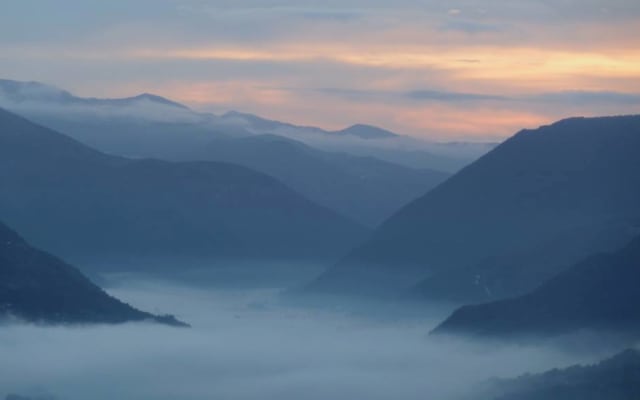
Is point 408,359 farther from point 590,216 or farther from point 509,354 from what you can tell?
point 590,216

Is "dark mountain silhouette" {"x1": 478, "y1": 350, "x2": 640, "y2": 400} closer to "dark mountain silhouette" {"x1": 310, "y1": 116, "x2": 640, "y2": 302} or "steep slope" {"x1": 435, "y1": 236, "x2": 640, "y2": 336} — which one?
"steep slope" {"x1": 435, "y1": 236, "x2": 640, "y2": 336}

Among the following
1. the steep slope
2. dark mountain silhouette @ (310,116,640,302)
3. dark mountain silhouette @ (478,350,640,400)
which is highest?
dark mountain silhouette @ (310,116,640,302)

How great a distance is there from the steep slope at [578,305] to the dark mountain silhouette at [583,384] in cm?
2027

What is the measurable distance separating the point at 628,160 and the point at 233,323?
51041 mm

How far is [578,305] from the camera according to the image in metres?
122

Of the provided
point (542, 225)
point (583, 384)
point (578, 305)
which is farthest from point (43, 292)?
point (542, 225)

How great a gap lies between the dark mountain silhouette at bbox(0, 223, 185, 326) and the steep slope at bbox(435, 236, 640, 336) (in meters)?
29.7

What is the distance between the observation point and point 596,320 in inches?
4673

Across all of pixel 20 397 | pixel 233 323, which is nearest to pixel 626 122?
pixel 233 323

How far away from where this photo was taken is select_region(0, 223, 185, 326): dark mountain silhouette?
122 meters

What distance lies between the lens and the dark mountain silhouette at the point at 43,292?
401 feet

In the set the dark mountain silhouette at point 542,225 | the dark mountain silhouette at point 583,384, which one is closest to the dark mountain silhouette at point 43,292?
the dark mountain silhouette at point 583,384

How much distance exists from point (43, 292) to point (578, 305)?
135ft

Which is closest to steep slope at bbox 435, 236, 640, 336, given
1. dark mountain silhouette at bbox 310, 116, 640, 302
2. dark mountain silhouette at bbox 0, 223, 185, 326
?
dark mountain silhouette at bbox 0, 223, 185, 326
